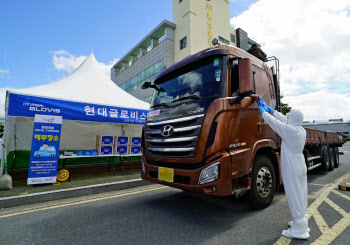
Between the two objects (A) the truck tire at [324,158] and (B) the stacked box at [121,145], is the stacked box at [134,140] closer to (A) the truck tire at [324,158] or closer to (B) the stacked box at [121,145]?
(B) the stacked box at [121,145]

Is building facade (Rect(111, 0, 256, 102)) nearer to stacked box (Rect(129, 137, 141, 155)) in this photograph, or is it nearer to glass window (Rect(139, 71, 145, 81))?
glass window (Rect(139, 71, 145, 81))

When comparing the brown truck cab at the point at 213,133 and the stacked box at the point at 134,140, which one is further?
the stacked box at the point at 134,140

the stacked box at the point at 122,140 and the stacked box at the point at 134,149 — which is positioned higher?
the stacked box at the point at 122,140

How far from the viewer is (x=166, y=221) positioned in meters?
2.90

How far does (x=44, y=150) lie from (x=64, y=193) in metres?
1.66

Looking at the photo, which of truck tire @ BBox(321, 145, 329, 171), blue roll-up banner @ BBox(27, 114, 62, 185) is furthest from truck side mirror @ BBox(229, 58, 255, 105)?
truck tire @ BBox(321, 145, 329, 171)

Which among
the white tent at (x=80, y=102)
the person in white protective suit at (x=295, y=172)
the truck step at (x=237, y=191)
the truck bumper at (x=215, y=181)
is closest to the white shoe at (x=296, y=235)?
the person in white protective suit at (x=295, y=172)

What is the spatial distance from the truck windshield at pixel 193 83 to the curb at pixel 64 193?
8.73 feet

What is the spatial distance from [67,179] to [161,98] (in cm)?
440

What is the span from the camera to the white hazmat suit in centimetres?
235

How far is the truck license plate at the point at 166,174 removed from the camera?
287 centimetres

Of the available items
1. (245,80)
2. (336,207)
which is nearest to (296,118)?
(245,80)

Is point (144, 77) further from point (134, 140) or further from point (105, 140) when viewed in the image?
point (105, 140)

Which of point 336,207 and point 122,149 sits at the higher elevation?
point 122,149
